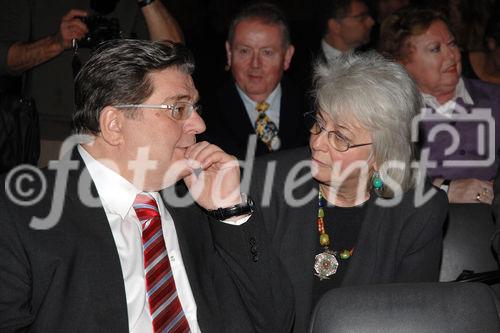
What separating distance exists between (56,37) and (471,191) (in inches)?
76.4

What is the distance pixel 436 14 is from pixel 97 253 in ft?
7.87

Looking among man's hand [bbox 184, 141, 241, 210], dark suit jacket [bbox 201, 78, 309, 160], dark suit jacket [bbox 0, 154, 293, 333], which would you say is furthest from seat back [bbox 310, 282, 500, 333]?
dark suit jacket [bbox 201, 78, 309, 160]

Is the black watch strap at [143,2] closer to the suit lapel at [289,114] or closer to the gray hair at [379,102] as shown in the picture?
the suit lapel at [289,114]

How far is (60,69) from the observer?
3.54 metres

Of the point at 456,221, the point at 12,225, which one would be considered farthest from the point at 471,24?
the point at 12,225

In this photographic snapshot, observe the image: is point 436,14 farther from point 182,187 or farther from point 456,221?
point 182,187

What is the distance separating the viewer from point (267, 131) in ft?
12.1

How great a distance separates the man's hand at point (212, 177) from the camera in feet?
7.13

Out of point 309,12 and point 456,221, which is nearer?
point 456,221

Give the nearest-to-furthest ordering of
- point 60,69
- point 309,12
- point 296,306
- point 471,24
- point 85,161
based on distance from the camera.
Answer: point 85,161
point 296,306
point 60,69
point 471,24
point 309,12

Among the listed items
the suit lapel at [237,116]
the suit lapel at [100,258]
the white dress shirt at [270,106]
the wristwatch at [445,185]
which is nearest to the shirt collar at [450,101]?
the wristwatch at [445,185]

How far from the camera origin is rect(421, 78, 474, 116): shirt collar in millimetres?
3678
